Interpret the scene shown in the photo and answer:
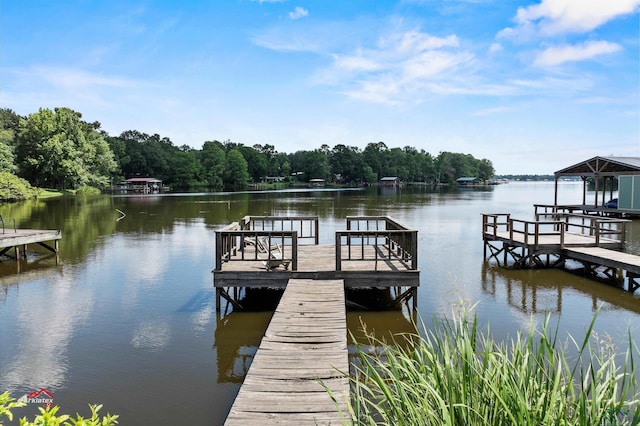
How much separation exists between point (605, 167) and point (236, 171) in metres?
80.8

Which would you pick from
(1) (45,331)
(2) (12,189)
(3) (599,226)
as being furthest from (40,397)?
(2) (12,189)

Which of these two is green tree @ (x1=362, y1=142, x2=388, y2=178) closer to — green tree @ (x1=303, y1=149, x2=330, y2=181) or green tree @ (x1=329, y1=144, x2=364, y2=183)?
green tree @ (x1=329, y1=144, x2=364, y2=183)

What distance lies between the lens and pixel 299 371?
516 cm

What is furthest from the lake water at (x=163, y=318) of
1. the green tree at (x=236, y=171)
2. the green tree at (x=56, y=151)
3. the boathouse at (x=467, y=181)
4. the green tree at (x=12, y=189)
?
the boathouse at (x=467, y=181)

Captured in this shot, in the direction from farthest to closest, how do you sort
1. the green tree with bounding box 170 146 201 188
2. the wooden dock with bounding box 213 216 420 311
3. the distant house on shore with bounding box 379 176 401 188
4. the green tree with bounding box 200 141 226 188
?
1. the distant house on shore with bounding box 379 176 401 188
2. the green tree with bounding box 200 141 226 188
3. the green tree with bounding box 170 146 201 188
4. the wooden dock with bounding box 213 216 420 311

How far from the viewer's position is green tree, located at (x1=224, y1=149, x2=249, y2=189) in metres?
101

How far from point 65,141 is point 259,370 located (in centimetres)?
6463

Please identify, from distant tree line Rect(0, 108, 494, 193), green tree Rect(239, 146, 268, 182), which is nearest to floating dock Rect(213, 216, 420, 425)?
distant tree line Rect(0, 108, 494, 193)

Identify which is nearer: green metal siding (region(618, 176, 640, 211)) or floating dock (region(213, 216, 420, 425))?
floating dock (region(213, 216, 420, 425))

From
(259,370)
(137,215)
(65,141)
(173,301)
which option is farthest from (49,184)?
(259,370)

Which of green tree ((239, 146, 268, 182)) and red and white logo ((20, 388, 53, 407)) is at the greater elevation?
green tree ((239, 146, 268, 182))

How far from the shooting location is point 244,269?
975cm

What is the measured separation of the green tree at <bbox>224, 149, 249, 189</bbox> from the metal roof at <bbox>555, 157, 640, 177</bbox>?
7695cm

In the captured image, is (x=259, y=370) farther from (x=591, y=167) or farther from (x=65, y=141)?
(x=65, y=141)
